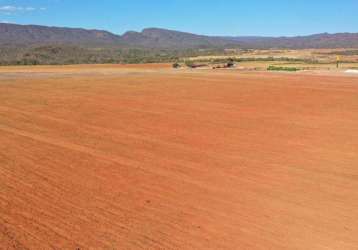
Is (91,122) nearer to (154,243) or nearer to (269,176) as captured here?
(269,176)

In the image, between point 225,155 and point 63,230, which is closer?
point 63,230

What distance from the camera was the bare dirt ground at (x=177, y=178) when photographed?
7293 mm

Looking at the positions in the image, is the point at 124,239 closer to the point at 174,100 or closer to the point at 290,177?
the point at 290,177

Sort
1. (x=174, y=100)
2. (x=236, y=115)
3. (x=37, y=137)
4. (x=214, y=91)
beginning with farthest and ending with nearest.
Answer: (x=214, y=91)
(x=174, y=100)
(x=236, y=115)
(x=37, y=137)

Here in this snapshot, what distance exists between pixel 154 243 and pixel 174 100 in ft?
58.3

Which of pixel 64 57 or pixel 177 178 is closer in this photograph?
pixel 177 178

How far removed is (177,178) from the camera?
10297 millimetres

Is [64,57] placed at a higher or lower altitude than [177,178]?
lower

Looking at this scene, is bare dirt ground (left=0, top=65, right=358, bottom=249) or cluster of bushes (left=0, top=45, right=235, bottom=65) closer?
bare dirt ground (left=0, top=65, right=358, bottom=249)

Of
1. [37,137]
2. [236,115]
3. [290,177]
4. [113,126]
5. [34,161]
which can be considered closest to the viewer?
[290,177]

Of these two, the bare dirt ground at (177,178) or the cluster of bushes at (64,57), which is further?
the cluster of bushes at (64,57)

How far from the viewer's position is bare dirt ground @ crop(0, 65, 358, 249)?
287 inches

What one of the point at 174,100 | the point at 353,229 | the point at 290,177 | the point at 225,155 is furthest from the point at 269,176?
the point at 174,100

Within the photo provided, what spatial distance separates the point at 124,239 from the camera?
7078mm
